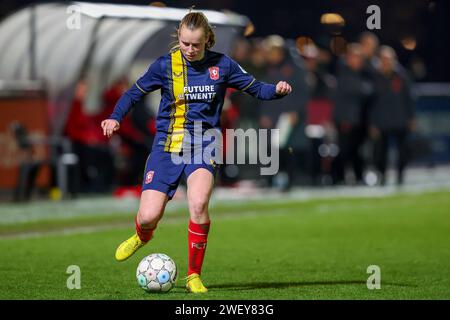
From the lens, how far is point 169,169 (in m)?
9.61

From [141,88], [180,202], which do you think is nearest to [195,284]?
[141,88]

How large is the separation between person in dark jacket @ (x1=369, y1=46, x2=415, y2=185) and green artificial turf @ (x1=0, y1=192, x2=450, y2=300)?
477cm

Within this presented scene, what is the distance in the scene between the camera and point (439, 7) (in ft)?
94.0

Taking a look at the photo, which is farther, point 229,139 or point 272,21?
point 272,21

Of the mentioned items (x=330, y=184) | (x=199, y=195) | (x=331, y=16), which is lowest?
(x=330, y=184)

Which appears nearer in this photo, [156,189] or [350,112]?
[156,189]

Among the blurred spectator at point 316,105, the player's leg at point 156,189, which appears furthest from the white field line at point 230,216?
the player's leg at point 156,189

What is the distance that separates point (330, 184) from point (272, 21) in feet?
11.4

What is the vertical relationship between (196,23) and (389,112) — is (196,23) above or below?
above

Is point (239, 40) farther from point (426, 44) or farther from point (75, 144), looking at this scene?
point (426, 44)

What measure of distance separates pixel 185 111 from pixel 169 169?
1.49 feet

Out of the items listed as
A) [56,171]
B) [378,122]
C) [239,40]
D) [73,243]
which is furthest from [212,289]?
[378,122]

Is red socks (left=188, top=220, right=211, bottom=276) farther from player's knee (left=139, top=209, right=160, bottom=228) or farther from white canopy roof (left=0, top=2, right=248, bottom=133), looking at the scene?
white canopy roof (left=0, top=2, right=248, bottom=133)

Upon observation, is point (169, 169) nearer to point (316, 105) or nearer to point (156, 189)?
point (156, 189)
